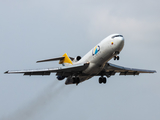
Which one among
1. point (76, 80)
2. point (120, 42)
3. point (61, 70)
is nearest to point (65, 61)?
point (61, 70)

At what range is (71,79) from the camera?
4119cm

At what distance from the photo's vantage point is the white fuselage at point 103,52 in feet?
111

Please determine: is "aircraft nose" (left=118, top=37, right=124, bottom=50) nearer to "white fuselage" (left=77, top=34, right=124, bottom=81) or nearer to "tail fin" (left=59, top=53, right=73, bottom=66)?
"white fuselage" (left=77, top=34, right=124, bottom=81)

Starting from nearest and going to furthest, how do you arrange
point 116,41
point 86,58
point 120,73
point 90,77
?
point 116,41, point 86,58, point 90,77, point 120,73

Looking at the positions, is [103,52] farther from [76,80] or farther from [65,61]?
[65,61]

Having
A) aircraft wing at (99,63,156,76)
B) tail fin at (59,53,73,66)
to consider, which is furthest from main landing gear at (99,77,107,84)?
tail fin at (59,53,73,66)

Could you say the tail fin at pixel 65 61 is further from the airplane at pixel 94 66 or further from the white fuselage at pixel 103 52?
the white fuselage at pixel 103 52

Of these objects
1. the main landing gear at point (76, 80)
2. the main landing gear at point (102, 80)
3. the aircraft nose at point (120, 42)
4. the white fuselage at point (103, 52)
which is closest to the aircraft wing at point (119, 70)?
the main landing gear at point (102, 80)

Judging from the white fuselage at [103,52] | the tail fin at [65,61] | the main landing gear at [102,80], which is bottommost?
the main landing gear at [102,80]

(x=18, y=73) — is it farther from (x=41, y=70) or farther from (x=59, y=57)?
(x=59, y=57)

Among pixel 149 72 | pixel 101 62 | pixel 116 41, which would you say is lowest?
pixel 149 72

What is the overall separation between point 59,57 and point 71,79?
4.84 meters

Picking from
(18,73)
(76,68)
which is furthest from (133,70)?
(18,73)

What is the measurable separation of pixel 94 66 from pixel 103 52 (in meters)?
2.48
